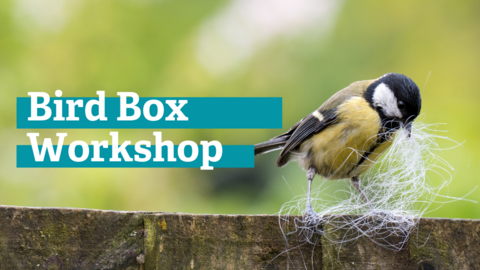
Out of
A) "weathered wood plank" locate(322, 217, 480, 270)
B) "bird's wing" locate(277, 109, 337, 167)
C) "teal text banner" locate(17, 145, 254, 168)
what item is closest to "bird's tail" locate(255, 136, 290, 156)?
"bird's wing" locate(277, 109, 337, 167)

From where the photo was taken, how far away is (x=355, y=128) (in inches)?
74.4

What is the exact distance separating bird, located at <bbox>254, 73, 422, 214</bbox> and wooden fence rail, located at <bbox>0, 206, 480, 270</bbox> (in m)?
0.44

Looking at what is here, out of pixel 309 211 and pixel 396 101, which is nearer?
pixel 309 211

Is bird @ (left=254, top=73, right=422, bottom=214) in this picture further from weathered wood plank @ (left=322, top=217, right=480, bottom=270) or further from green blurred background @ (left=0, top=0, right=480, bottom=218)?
green blurred background @ (left=0, top=0, right=480, bottom=218)

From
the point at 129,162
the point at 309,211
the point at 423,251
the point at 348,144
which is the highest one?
the point at 129,162

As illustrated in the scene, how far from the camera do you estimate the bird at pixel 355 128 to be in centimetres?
175

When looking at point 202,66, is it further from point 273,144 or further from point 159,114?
point 273,144

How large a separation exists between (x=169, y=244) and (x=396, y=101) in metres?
1.09

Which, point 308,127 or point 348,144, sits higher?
point 308,127

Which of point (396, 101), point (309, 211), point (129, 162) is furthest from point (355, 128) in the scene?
point (129, 162)

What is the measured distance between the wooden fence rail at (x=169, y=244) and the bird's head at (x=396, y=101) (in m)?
0.61

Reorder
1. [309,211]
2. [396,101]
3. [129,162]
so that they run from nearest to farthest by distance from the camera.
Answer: [309,211]
[396,101]
[129,162]

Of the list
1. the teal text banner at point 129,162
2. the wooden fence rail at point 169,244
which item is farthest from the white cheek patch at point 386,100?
the teal text banner at point 129,162

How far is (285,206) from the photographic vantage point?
1.34 m
